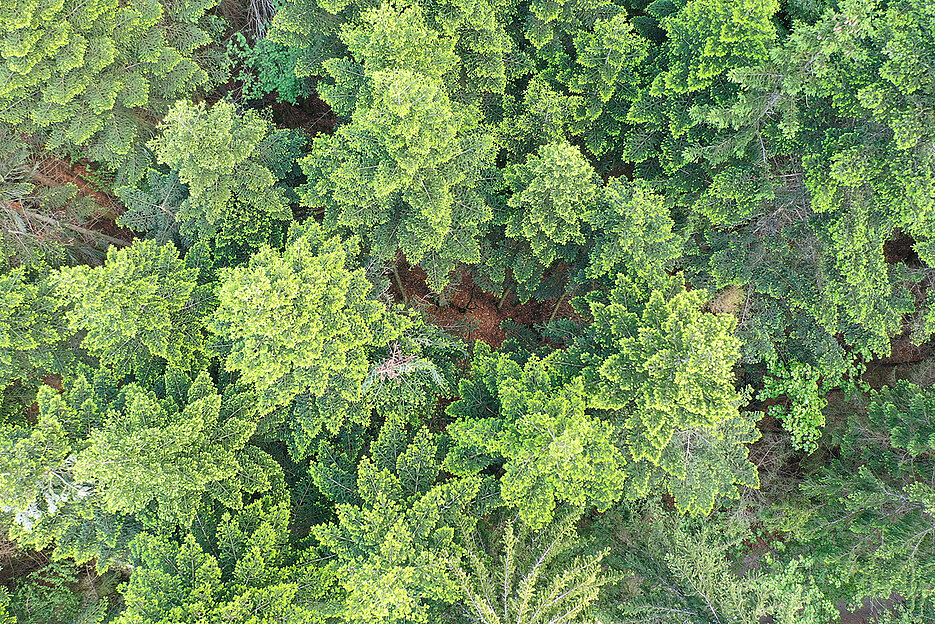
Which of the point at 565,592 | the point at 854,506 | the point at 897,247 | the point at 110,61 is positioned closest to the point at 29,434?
the point at 110,61

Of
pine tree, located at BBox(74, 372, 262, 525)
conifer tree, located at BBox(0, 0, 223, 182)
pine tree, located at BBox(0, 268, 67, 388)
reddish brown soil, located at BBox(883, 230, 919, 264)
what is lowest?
pine tree, located at BBox(74, 372, 262, 525)

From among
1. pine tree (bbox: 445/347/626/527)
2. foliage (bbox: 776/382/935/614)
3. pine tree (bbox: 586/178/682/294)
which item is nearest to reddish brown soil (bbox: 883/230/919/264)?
foliage (bbox: 776/382/935/614)

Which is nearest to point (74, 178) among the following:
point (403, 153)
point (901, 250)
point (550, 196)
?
point (403, 153)

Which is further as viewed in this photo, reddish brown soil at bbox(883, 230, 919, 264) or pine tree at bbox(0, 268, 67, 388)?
reddish brown soil at bbox(883, 230, 919, 264)

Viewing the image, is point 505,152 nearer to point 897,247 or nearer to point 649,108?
point 649,108

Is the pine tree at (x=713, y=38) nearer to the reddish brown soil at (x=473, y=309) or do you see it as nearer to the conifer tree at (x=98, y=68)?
the reddish brown soil at (x=473, y=309)

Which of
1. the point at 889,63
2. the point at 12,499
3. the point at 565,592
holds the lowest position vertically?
the point at 565,592

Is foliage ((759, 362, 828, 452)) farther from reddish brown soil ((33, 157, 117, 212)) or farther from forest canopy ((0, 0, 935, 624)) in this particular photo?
reddish brown soil ((33, 157, 117, 212))
